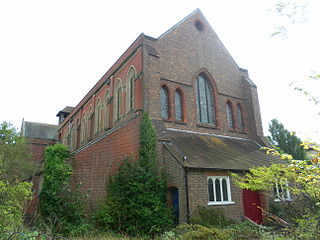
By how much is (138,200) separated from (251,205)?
21.2 feet

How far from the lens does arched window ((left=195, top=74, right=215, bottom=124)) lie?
18.5 metres

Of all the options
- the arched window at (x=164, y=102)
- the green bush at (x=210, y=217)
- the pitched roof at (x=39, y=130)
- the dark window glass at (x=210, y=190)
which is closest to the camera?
the green bush at (x=210, y=217)

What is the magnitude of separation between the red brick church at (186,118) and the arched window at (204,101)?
0.07 meters

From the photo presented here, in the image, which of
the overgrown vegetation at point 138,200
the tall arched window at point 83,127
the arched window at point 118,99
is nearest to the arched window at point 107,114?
the arched window at point 118,99

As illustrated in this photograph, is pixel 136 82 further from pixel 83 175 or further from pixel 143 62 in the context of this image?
pixel 83 175

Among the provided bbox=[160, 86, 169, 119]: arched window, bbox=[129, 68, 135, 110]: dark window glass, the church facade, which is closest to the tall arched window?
the church facade

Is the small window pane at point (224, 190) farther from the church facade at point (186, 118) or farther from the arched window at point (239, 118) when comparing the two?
the arched window at point (239, 118)

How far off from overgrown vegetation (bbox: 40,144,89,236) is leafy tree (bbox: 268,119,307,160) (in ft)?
64.7

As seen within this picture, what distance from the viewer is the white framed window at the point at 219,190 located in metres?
12.9

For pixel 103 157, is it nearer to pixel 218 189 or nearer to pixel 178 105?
pixel 178 105

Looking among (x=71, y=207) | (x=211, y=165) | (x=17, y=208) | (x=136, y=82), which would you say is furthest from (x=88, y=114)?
(x=17, y=208)

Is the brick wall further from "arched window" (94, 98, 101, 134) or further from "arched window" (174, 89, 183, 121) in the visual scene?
"arched window" (94, 98, 101, 134)

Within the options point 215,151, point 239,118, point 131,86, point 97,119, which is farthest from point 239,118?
point 97,119

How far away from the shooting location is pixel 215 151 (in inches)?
595
